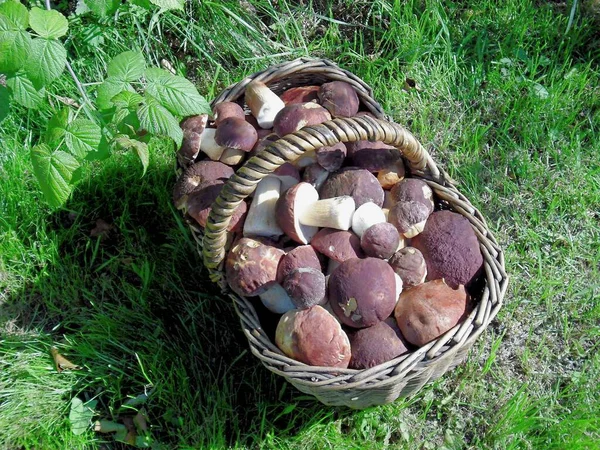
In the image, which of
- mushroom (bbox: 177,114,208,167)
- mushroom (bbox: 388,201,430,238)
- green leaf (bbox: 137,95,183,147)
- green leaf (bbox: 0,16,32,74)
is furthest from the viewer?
mushroom (bbox: 177,114,208,167)

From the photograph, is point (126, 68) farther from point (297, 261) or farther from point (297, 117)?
point (297, 261)

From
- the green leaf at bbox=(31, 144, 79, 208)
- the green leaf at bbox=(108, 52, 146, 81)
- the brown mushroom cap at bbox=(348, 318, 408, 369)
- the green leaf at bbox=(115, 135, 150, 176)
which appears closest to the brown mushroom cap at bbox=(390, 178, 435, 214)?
the brown mushroom cap at bbox=(348, 318, 408, 369)

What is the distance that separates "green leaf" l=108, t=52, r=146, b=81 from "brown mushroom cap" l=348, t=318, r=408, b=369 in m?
1.23

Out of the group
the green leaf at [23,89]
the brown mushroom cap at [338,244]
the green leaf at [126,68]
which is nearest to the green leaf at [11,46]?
the green leaf at [23,89]

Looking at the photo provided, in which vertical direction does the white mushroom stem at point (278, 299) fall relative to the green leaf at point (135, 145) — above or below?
below

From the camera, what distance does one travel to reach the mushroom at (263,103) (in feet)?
8.18

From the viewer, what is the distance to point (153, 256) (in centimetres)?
286

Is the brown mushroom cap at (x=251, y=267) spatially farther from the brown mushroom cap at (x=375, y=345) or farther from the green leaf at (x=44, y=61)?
the green leaf at (x=44, y=61)

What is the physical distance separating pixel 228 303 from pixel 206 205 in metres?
0.60

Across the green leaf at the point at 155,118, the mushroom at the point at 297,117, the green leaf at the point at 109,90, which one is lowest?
the mushroom at the point at 297,117

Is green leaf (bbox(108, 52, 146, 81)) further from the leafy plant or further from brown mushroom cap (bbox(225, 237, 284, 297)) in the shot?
brown mushroom cap (bbox(225, 237, 284, 297))

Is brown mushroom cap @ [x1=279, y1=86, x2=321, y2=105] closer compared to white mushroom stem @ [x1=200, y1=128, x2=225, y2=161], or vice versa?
white mushroom stem @ [x1=200, y1=128, x2=225, y2=161]

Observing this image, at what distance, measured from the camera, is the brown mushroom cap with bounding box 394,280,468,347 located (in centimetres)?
203

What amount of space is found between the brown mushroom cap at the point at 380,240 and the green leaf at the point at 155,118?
791mm
